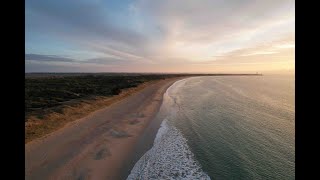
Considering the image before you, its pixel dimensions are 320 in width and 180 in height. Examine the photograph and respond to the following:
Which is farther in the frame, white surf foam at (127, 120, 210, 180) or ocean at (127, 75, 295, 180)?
ocean at (127, 75, 295, 180)

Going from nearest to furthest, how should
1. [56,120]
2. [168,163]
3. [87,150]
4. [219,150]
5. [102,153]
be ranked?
[168,163] < [102,153] < [87,150] < [219,150] < [56,120]

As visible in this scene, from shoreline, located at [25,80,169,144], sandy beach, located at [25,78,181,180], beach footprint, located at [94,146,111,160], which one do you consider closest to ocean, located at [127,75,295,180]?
sandy beach, located at [25,78,181,180]

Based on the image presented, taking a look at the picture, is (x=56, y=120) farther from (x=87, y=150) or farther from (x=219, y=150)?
(x=219, y=150)

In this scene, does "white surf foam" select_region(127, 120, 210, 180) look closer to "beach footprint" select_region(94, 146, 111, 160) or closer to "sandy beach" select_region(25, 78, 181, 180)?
"sandy beach" select_region(25, 78, 181, 180)

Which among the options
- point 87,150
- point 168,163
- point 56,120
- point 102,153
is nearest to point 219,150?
point 168,163

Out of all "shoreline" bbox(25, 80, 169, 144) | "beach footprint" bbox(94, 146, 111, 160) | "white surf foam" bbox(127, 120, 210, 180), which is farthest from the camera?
"shoreline" bbox(25, 80, 169, 144)
